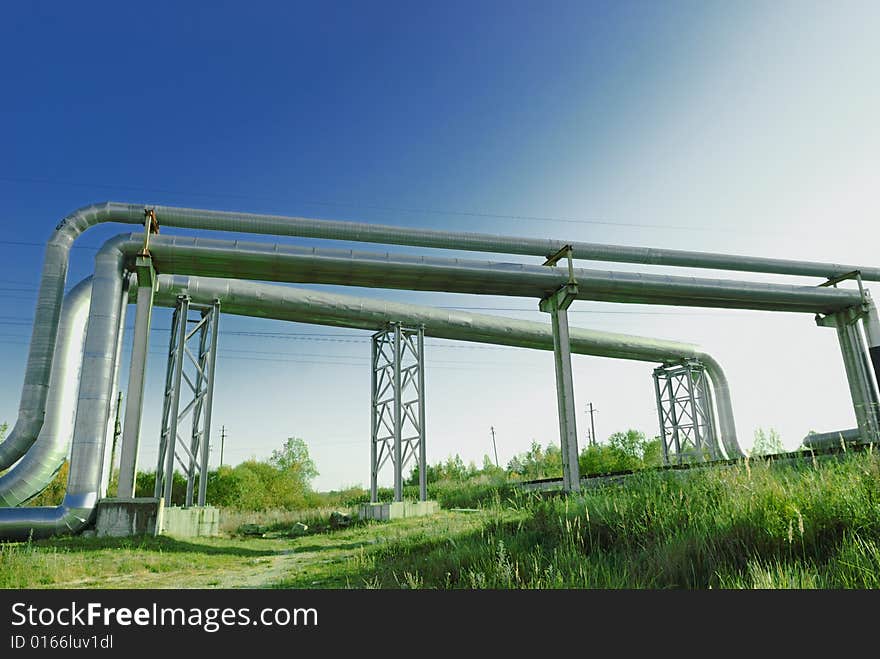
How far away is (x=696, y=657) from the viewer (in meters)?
2.69

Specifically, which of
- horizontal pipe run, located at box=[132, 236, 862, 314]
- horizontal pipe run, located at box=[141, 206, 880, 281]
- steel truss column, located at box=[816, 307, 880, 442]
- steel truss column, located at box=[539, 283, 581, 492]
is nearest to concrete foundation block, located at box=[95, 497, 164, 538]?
horizontal pipe run, located at box=[132, 236, 862, 314]

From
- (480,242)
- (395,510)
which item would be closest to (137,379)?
Answer: (395,510)

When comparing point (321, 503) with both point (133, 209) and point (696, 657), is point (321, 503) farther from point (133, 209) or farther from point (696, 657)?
point (696, 657)

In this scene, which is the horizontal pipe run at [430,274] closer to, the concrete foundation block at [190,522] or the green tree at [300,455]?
the concrete foundation block at [190,522]

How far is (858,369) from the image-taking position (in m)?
17.4

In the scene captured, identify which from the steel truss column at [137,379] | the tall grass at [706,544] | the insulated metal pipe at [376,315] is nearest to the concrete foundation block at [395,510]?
the insulated metal pipe at [376,315]

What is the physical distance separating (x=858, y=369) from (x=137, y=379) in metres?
21.3

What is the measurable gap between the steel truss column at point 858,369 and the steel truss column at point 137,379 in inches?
809

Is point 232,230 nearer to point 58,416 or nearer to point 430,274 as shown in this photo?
point 430,274

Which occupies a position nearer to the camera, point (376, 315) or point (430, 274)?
point (430, 274)

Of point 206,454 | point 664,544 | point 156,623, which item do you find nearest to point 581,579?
point 664,544

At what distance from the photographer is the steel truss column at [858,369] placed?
16.8m

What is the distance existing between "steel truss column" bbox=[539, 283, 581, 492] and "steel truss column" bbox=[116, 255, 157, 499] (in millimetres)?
10074

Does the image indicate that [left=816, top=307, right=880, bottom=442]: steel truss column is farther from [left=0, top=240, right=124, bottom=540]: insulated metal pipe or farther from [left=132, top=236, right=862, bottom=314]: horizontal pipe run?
[left=0, top=240, right=124, bottom=540]: insulated metal pipe
